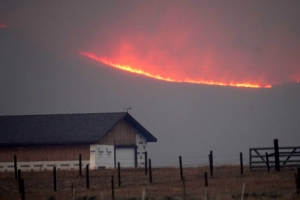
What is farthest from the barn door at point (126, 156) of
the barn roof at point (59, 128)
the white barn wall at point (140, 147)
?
the barn roof at point (59, 128)

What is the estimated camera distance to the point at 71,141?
2334 inches

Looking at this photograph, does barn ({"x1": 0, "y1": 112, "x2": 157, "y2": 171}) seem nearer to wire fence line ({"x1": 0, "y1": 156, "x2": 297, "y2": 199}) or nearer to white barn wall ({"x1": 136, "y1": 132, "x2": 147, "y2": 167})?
white barn wall ({"x1": 136, "y1": 132, "x2": 147, "y2": 167})

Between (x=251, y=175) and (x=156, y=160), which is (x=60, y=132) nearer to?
(x=251, y=175)

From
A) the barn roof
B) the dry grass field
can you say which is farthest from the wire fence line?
the barn roof

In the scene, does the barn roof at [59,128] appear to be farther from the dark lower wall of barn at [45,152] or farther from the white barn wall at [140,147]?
the dark lower wall of barn at [45,152]

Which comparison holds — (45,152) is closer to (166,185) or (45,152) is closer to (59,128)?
(59,128)

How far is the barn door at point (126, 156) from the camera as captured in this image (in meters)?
65.2

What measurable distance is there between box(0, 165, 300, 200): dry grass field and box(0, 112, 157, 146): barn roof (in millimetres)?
12472

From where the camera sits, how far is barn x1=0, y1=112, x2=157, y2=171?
59.8 m

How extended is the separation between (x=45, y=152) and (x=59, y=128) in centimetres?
399

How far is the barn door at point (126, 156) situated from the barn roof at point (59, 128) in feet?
9.27

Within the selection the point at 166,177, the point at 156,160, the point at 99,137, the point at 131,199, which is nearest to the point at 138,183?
the point at 166,177

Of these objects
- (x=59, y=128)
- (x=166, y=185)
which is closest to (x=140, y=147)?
(x=59, y=128)

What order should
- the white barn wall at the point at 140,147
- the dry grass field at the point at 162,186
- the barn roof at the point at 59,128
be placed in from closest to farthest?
the dry grass field at the point at 162,186 < the barn roof at the point at 59,128 < the white barn wall at the point at 140,147
